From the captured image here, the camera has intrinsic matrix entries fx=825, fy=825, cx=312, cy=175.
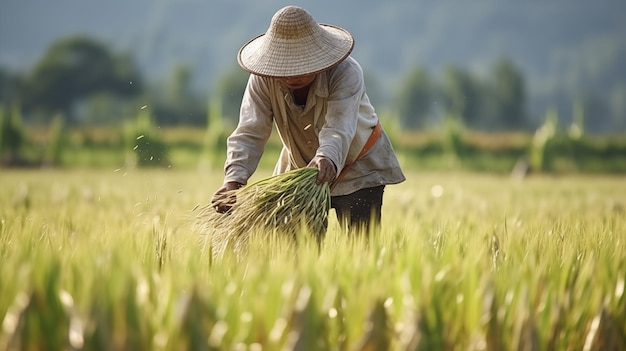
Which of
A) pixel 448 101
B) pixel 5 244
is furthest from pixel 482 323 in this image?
pixel 448 101

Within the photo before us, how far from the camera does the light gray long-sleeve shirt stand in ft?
12.5

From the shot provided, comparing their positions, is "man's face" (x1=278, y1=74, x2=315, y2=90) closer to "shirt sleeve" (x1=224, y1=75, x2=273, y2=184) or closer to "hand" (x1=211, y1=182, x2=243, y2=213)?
"shirt sleeve" (x1=224, y1=75, x2=273, y2=184)

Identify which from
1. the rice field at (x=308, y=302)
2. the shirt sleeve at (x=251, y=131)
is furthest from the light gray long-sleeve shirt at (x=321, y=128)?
the rice field at (x=308, y=302)

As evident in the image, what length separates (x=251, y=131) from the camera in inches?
159

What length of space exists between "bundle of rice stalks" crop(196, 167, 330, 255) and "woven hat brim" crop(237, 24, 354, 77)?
0.49 metres

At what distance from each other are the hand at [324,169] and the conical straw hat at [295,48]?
40cm

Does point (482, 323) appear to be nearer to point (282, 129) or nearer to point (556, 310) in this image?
point (556, 310)

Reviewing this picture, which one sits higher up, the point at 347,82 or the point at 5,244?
the point at 347,82

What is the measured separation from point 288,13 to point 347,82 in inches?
16.8

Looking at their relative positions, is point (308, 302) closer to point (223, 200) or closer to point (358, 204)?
point (223, 200)

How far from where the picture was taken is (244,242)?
337 centimetres

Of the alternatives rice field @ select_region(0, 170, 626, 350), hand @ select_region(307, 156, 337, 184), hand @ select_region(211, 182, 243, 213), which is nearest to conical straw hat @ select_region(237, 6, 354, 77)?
hand @ select_region(307, 156, 337, 184)

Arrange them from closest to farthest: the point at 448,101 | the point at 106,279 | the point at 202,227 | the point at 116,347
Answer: the point at 116,347 < the point at 106,279 < the point at 202,227 < the point at 448,101

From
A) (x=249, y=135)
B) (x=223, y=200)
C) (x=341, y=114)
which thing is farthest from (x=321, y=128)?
(x=223, y=200)
